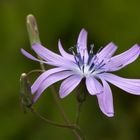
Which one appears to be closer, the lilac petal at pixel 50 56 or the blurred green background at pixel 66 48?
the lilac petal at pixel 50 56

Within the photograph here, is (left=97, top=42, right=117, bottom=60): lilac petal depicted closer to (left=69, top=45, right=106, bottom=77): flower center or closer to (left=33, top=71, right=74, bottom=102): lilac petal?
(left=69, top=45, right=106, bottom=77): flower center

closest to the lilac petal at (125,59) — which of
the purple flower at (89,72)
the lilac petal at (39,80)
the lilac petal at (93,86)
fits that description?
the purple flower at (89,72)

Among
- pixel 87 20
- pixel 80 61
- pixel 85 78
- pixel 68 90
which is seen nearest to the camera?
pixel 68 90

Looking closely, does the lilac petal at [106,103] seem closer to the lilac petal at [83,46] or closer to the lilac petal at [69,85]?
the lilac petal at [69,85]

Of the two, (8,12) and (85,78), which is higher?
(8,12)

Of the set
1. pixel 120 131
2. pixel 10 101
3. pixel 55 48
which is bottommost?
pixel 120 131

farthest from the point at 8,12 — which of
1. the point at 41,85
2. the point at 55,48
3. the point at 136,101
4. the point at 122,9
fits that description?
the point at 41,85

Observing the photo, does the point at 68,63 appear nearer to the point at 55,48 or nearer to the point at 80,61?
the point at 80,61
